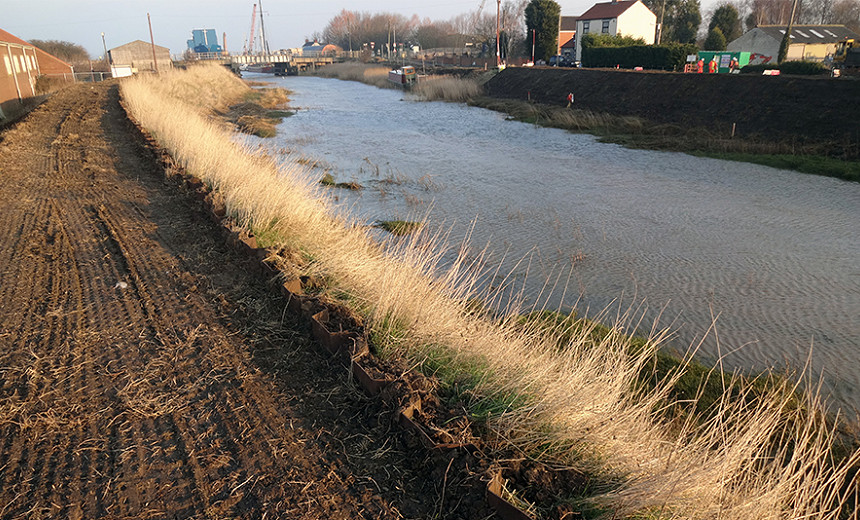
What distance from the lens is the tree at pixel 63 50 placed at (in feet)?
204

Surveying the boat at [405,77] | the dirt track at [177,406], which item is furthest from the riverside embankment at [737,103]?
the boat at [405,77]

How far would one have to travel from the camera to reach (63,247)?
6020mm

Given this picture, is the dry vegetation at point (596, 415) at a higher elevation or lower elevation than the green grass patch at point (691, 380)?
higher

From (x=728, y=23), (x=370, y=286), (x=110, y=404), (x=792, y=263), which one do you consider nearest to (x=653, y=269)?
(x=792, y=263)

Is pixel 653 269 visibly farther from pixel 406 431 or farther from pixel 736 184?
pixel 736 184

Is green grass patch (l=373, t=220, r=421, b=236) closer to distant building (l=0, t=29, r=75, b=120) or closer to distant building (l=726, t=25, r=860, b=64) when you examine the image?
distant building (l=0, t=29, r=75, b=120)

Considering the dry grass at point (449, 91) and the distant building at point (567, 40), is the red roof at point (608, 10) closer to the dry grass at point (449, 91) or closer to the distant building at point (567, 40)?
the distant building at point (567, 40)

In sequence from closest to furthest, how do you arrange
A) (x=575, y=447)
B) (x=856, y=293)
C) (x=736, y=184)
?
1. (x=575, y=447)
2. (x=856, y=293)
3. (x=736, y=184)

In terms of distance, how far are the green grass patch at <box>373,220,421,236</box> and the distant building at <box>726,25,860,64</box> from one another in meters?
47.6

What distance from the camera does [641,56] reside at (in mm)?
32719

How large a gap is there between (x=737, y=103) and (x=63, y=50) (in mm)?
71307

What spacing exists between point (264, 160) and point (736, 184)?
1163 cm

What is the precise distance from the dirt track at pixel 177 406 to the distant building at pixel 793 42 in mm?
53031

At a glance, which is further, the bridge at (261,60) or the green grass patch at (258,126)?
the bridge at (261,60)
